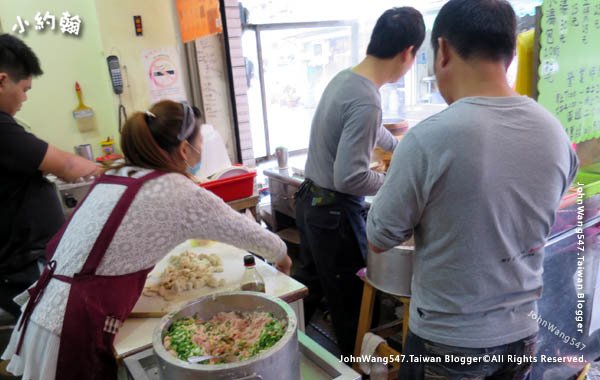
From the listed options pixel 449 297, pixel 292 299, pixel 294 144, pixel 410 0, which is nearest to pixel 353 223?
pixel 292 299

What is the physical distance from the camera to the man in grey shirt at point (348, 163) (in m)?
1.66

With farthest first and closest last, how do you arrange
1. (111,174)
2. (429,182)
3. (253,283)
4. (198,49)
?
1. (198,49)
2. (253,283)
3. (111,174)
4. (429,182)

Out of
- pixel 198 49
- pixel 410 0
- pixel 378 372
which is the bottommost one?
pixel 378 372

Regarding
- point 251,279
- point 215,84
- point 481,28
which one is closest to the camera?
point 481,28

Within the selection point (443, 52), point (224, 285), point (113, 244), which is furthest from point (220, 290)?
point (443, 52)

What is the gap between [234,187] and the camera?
272 centimetres

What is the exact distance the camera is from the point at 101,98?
310 cm

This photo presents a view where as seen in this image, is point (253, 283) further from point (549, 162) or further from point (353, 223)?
point (549, 162)

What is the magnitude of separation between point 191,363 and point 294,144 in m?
3.64

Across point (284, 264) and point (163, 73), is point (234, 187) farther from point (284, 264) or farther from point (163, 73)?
point (284, 264)

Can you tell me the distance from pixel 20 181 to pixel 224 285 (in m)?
0.92

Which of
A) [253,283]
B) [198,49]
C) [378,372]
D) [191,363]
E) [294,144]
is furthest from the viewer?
[294,144]

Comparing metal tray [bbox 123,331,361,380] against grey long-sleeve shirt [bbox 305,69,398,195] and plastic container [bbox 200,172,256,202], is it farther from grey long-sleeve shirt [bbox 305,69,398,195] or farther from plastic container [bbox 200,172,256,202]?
plastic container [bbox 200,172,256,202]

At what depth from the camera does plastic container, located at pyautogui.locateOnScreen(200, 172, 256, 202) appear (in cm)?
263
